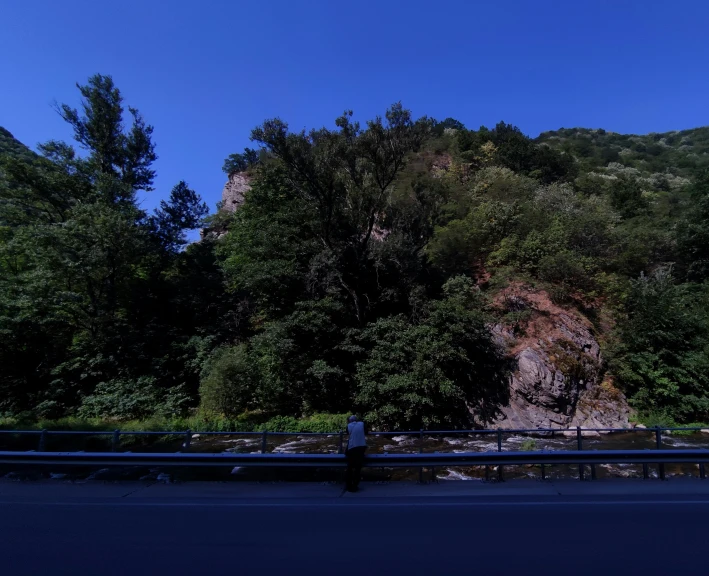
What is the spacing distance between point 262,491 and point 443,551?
419cm

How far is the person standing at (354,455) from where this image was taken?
7836 millimetres

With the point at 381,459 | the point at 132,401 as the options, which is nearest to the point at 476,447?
the point at 381,459

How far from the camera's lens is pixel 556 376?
65.9 feet

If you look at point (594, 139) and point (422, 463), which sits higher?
point (594, 139)

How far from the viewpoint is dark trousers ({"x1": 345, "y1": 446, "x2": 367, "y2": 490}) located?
25.7ft

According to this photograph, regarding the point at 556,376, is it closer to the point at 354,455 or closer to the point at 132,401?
the point at 354,455

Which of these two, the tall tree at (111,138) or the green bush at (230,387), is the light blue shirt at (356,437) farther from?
the tall tree at (111,138)

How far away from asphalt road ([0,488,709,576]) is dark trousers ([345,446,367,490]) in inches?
22.7

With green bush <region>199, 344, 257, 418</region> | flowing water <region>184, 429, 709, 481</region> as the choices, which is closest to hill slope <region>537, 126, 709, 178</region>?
flowing water <region>184, 429, 709, 481</region>

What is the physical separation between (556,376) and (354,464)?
50.9ft

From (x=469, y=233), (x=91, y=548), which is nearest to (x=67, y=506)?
(x=91, y=548)

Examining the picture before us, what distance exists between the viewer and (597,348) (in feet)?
74.0

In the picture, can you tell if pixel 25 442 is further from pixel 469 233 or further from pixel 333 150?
pixel 469 233

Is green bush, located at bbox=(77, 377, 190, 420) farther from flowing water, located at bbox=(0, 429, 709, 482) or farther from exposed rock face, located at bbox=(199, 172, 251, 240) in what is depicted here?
exposed rock face, located at bbox=(199, 172, 251, 240)
